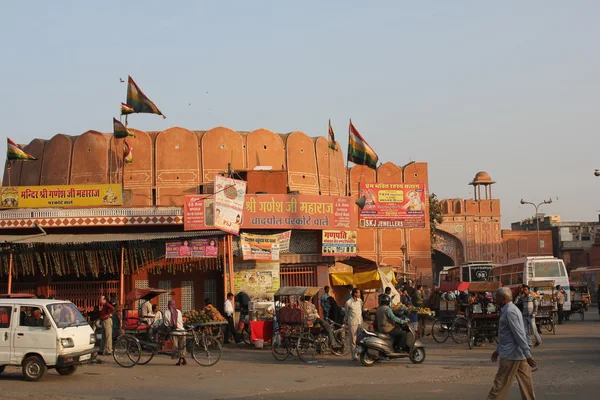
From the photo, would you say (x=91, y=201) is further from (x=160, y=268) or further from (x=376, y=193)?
(x=376, y=193)

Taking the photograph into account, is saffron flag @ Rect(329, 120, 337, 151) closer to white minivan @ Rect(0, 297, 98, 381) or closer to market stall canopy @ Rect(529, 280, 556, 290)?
market stall canopy @ Rect(529, 280, 556, 290)

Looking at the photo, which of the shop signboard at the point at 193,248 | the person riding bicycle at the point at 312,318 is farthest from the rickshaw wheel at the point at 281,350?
the shop signboard at the point at 193,248

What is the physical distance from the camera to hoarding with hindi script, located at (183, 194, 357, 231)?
81.4 feet

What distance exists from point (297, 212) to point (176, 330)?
10.3m

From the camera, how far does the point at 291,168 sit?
104 ft

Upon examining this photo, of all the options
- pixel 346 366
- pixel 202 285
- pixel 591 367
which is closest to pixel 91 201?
pixel 202 285

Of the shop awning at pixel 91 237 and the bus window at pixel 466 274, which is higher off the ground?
the shop awning at pixel 91 237

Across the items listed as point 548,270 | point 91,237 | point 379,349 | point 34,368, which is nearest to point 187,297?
point 91,237

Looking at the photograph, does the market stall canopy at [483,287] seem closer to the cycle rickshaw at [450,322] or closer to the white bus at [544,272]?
the cycle rickshaw at [450,322]

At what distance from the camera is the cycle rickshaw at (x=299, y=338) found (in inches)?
635

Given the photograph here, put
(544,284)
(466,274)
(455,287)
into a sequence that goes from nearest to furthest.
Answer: (455,287), (544,284), (466,274)

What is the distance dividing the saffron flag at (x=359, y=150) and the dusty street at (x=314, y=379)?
14806 mm

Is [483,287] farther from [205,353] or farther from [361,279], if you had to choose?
[205,353]

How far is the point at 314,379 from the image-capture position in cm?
1306
